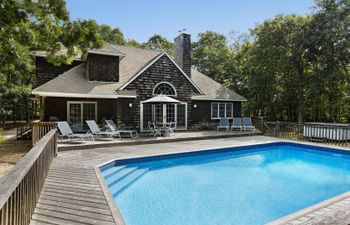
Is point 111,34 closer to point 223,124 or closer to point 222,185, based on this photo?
point 223,124

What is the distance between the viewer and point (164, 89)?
1439 cm

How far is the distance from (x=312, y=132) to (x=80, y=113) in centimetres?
1307

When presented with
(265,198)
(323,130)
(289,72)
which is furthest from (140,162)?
(289,72)

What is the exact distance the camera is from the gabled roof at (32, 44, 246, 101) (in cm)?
1148

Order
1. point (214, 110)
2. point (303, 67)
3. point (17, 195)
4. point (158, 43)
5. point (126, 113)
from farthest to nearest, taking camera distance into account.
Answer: point (158, 43)
point (303, 67)
point (214, 110)
point (126, 113)
point (17, 195)

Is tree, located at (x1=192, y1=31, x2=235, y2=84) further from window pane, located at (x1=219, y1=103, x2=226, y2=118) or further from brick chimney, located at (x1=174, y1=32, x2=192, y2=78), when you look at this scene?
brick chimney, located at (x1=174, y1=32, x2=192, y2=78)

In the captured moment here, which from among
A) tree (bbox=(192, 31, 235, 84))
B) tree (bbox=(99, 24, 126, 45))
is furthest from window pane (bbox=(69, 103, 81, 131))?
tree (bbox=(99, 24, 126, 45))

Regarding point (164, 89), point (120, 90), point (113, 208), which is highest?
point (164, 89)

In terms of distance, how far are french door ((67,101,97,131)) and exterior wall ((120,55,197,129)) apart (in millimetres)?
2453

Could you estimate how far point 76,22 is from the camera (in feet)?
19.5

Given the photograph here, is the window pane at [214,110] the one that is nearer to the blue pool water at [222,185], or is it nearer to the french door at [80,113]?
the blue pool water at [222,185]

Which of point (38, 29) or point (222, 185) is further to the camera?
point (222, 185)

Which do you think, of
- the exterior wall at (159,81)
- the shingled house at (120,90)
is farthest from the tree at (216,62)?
the exterior wall at (159,81)

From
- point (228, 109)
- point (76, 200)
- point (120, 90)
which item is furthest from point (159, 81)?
point (76, 200)
